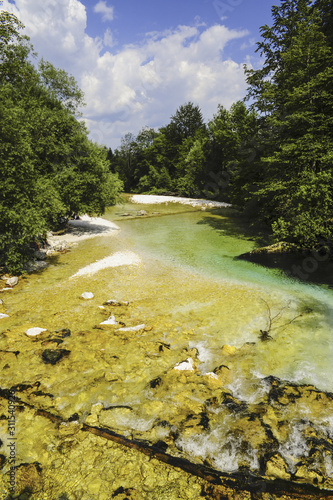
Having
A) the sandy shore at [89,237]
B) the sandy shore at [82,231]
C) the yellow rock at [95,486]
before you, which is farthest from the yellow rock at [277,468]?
the sandy shore at [82,231]

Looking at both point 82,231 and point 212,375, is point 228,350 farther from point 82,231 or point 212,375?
point 82,231

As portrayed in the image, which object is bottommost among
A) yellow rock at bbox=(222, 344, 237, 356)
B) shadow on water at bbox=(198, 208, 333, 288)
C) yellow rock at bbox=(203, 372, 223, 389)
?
yellow rock at bbox=(203, 372, 223, 389)

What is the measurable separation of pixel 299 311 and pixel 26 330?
11.3 m

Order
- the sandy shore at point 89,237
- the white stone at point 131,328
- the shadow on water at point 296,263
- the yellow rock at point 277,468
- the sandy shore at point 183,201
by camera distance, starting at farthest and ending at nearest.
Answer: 1. the sandy shore at point 183,201
2. the sandy shore at point 89,237
3. the shadow on water at point 296,263
4. the white stone at point 131,328
5. the yellow rock at point 277,468

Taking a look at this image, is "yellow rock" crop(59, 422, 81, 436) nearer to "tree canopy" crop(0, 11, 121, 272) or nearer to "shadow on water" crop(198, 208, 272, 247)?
"tree canopy" crop(0, 11, 121, 272)

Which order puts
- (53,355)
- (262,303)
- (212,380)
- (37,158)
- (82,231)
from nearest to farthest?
(212,380), (53,355), (262,303), (37,158), (82,231)

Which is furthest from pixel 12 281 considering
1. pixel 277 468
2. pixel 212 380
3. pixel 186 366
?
pixel 277 468

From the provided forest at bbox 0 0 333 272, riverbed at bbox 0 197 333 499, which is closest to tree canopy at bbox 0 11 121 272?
forest at bbox 0 0 333 272

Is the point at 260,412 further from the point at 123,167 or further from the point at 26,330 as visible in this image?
the point at 123,167

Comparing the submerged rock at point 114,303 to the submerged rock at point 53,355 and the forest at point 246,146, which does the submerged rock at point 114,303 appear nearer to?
the submerged rock at point 53,355

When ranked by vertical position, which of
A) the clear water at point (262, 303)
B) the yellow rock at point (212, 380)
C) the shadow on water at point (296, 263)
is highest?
the shadow on water at point (296, 263)

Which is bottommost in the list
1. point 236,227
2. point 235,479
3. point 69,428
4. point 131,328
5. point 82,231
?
point 69,428

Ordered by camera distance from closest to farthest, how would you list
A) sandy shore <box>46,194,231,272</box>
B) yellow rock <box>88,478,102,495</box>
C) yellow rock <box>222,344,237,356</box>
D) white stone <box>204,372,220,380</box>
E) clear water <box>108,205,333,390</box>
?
1. yellow rock <box>88,478,102,495</box>
2. white stone <box>204,372,220,380</box>
3. clear water <box>108,205,333,390</box>
4. yellow rock <box>222,344,237,356</box>
5. sandy shore <box>46,194,231,272</box>

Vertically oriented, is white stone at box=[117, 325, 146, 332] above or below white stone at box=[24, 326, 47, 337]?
above
